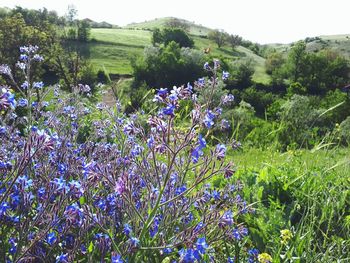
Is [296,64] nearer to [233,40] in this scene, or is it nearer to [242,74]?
[242,74]

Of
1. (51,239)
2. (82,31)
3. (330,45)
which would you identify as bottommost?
(51,239)

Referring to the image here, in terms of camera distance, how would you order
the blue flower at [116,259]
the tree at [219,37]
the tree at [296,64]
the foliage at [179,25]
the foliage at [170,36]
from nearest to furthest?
the blue flower at [116,259], the tree at [296,64], the foliage at [170,36], the tree at [219,37], the foliage at [179,25]

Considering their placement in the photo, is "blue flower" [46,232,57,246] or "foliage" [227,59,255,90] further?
"foliage" [227,59,255,90]

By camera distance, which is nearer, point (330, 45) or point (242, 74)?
point (242, 74)

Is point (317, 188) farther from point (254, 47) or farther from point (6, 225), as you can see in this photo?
point (254, 47)

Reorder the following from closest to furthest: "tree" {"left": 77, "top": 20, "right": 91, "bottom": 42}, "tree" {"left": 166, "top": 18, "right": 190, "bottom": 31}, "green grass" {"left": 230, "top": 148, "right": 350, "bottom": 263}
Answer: "green grass" {"left": 230, "top": 148, "right": 350, "bottom": 263} < "tree" {"left": 77, "top": 20, "right": 91, "bottom": 42} < "tree" {"left": 166, "top": 18, "right": 190, "bottom": 31}

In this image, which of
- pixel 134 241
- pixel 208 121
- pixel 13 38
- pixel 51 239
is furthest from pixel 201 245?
pixel 13 38

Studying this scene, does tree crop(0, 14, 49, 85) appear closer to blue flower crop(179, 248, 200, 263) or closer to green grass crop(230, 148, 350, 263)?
green grass crop(230, 148, 350, 263)

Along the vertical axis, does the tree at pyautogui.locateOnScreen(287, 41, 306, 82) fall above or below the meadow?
below

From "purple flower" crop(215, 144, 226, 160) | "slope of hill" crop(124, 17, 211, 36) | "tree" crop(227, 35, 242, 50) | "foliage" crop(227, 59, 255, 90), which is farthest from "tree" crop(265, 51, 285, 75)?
"purple flower" crop(215, 144, 226, 160)

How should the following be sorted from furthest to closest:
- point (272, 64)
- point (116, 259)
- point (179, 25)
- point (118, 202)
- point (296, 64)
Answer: point (179, 25) < point (272, 64) < point (296, 64) < point (118, 202) < point (116, 259)

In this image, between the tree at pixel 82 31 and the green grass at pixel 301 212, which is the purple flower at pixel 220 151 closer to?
the green grass at pixel 301 212

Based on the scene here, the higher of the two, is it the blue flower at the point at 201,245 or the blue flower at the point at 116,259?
the blue flower at the point at 201,245

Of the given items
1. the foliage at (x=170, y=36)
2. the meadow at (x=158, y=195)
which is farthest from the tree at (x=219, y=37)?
the meadow at (x=158, y=195)
